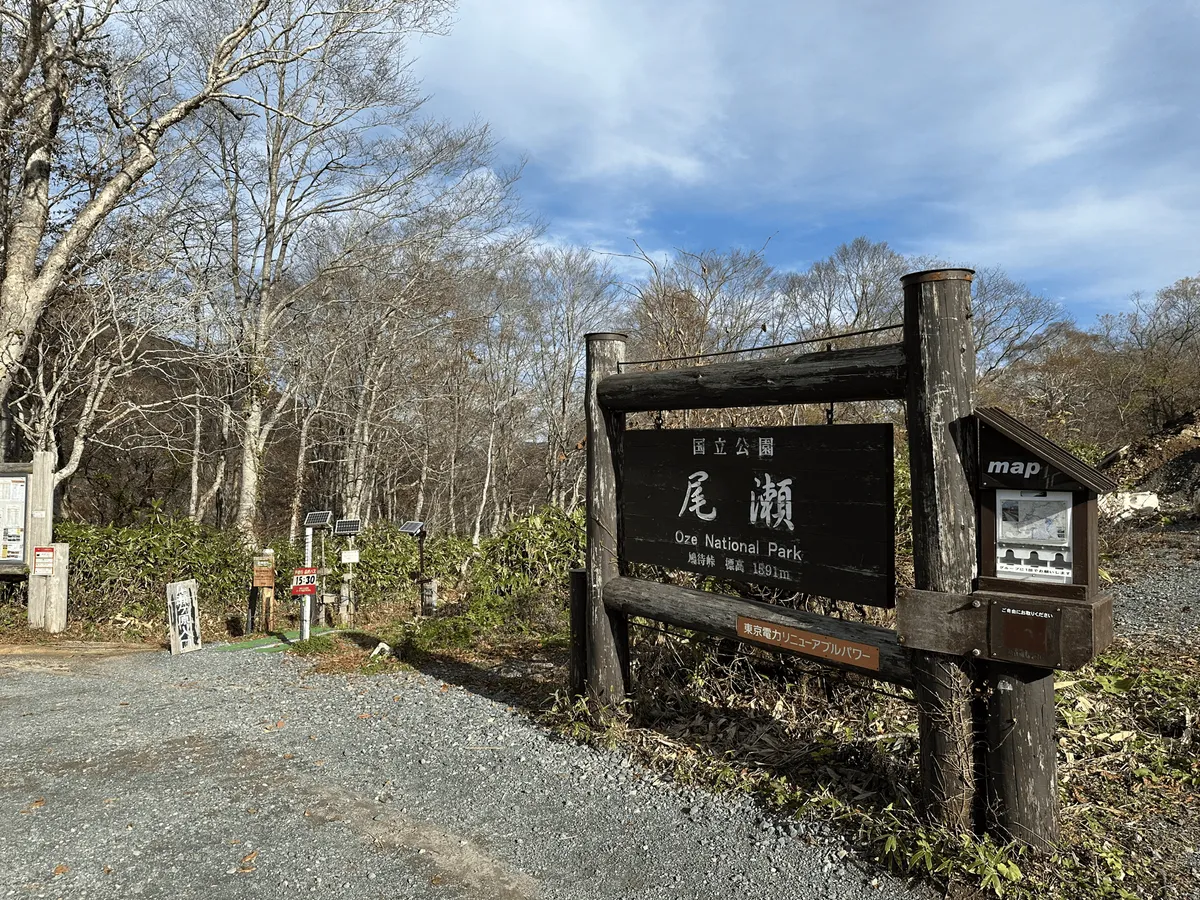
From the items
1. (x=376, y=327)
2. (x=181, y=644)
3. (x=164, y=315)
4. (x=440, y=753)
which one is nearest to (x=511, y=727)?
(x=440, y=753)

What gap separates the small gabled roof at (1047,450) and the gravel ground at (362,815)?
1715 mm

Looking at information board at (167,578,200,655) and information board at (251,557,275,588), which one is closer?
information board at (167,578,200,655)

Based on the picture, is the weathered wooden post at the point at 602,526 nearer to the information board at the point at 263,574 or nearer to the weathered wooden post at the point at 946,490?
the weathered wooden post at the point at 946,490

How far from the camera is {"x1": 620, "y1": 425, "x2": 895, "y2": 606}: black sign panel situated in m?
3.35

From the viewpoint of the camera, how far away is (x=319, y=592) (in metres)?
9.16

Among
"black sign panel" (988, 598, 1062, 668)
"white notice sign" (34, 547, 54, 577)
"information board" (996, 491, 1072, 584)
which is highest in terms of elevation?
"information board" (996, 491, 1072, 584)

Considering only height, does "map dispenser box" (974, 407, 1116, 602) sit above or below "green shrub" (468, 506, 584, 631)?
above

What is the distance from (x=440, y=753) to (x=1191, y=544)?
1203cm


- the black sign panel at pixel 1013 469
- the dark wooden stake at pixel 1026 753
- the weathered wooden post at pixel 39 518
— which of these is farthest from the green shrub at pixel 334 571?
the black sign panel at pixel 1013 469

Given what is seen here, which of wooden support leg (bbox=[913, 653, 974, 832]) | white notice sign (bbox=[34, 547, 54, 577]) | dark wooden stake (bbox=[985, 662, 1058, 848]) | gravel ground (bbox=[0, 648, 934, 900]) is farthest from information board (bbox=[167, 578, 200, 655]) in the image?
dark wooden stake (bbox=[985, 662, 1058, 848])

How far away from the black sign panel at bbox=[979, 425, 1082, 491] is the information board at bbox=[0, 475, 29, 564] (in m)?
9.70

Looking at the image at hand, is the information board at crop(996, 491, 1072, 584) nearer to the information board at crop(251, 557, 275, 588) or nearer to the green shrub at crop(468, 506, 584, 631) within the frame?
the green shrub at crop(468, 506, 584, 631)

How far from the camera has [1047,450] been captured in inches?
107

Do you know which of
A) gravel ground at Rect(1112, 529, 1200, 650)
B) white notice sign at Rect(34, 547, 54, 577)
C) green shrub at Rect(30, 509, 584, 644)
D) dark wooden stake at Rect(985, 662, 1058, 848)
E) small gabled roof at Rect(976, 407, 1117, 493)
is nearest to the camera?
small gabled roof at Rect(976, 407, 1117, 493)
